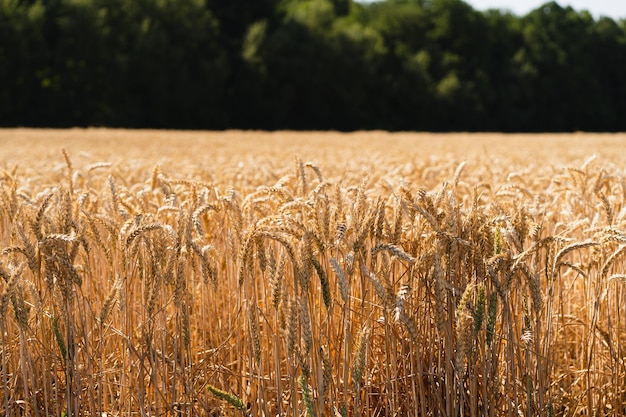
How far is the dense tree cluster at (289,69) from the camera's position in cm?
4091

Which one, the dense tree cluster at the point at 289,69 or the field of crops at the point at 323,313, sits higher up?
the dense tree cluster at the point at 289,69

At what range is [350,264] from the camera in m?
2.45

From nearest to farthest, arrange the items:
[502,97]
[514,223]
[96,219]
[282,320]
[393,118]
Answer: [282,320], [514,223], [96,219], [393,118], [502,97]

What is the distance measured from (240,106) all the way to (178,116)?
4.17 m

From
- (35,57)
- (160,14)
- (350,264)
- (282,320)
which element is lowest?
(282,320)

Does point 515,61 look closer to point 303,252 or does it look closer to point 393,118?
point 393,118

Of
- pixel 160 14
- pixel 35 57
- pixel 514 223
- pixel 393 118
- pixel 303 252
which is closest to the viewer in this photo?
pixel 303 252

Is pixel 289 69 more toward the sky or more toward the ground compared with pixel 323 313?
more toward the sky

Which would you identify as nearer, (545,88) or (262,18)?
(262,18)

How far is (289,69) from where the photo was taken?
1779 inches

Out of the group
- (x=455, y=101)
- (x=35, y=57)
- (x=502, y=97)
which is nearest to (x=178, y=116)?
(x=35, y=57)

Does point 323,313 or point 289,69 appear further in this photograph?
point 289,69

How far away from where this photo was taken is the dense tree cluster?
40.9 metres

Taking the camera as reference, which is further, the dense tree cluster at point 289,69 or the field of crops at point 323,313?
the dense tree cluster at point 289,69
